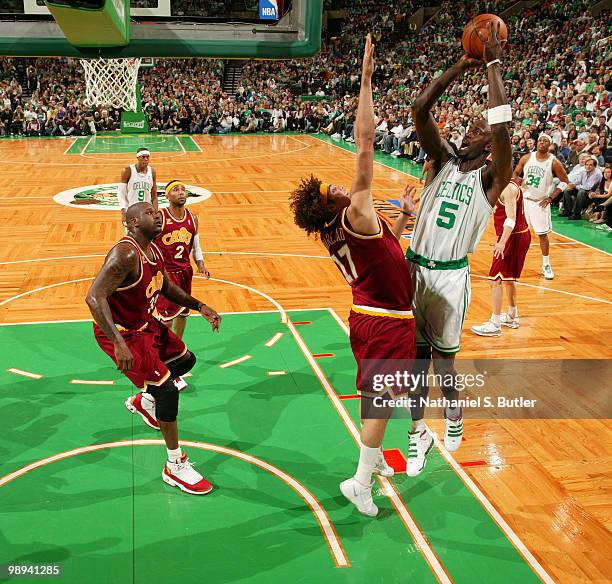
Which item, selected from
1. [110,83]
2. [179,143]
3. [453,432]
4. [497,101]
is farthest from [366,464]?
[179,143]

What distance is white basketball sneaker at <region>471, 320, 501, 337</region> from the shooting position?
688 centimetres

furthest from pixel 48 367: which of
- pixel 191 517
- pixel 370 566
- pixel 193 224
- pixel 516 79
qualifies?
pixel 516 79

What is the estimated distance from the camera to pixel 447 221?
3859mm

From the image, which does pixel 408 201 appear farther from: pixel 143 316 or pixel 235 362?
pixel 235 362

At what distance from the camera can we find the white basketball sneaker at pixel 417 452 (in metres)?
4.27

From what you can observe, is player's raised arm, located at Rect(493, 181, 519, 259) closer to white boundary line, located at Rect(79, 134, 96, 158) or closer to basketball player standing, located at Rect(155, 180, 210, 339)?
basketball player standing, located at Rect(155, 180, 210, 339)

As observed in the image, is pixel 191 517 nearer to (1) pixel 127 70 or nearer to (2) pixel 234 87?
(1) pixel 127 70

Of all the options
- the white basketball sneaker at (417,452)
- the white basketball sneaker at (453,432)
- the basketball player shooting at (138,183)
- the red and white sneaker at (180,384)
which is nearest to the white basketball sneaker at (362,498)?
the white basketball sneaker at (417,452)

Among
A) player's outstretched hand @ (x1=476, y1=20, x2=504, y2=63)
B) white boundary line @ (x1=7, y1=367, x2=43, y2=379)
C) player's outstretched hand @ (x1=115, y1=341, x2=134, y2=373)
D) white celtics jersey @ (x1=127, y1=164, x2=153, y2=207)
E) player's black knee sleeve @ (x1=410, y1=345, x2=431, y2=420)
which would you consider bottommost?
white boundary line @ (x1=7, y1=367, x2=43, y2=379)

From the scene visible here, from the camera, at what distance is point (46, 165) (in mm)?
17203

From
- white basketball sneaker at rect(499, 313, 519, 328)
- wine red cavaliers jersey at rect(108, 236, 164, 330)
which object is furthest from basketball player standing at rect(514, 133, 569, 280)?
wine red cavaliers jersey at rect(108, 236, 164, 330)

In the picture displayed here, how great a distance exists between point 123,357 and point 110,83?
6227 millimetres

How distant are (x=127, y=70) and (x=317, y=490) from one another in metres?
7.05

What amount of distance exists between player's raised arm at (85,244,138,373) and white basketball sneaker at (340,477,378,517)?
4.80 ft
